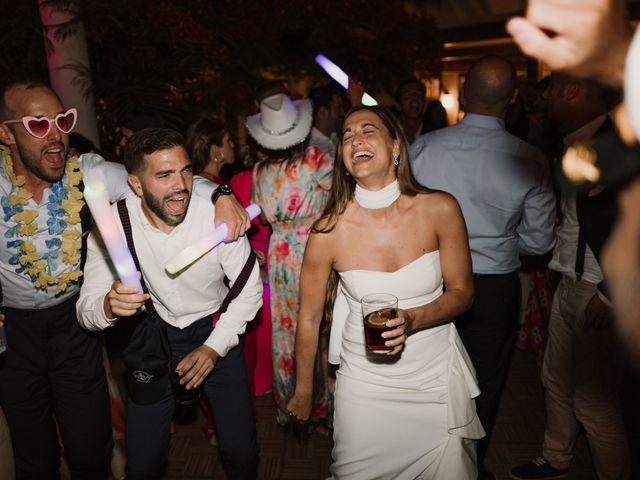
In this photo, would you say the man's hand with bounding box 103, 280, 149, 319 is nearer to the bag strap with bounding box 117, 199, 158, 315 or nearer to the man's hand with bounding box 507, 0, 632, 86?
the bag strap with bounding box 117, 199, 158, 315

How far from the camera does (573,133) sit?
2.53m

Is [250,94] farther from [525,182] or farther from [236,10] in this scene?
[525,182]

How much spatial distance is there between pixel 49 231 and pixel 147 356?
30.6 inches

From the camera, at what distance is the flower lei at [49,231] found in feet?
7.30

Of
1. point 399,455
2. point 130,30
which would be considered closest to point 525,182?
point 399,455

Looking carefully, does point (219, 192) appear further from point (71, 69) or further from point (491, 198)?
point (71, 69)

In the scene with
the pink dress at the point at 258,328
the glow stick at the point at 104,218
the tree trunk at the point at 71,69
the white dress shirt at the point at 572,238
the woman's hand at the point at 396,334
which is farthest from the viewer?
the tree trunk at the point at 71,69

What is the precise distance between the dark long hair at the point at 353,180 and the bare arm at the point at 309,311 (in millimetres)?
96

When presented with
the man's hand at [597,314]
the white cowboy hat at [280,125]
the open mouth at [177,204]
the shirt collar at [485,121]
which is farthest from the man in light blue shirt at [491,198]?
the open mouth at [177,204]

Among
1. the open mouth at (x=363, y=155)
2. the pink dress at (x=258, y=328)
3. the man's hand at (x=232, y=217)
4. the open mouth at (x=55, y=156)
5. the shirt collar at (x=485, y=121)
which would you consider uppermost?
the shirt collar at (x=485, y=121)

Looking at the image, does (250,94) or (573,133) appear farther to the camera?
(250,94)

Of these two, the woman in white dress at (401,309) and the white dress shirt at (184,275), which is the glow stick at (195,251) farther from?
the woman in white dress at (401,309)

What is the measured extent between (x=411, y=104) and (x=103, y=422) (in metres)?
3.79

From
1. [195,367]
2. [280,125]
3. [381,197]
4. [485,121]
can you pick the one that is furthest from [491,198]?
[195,367]
